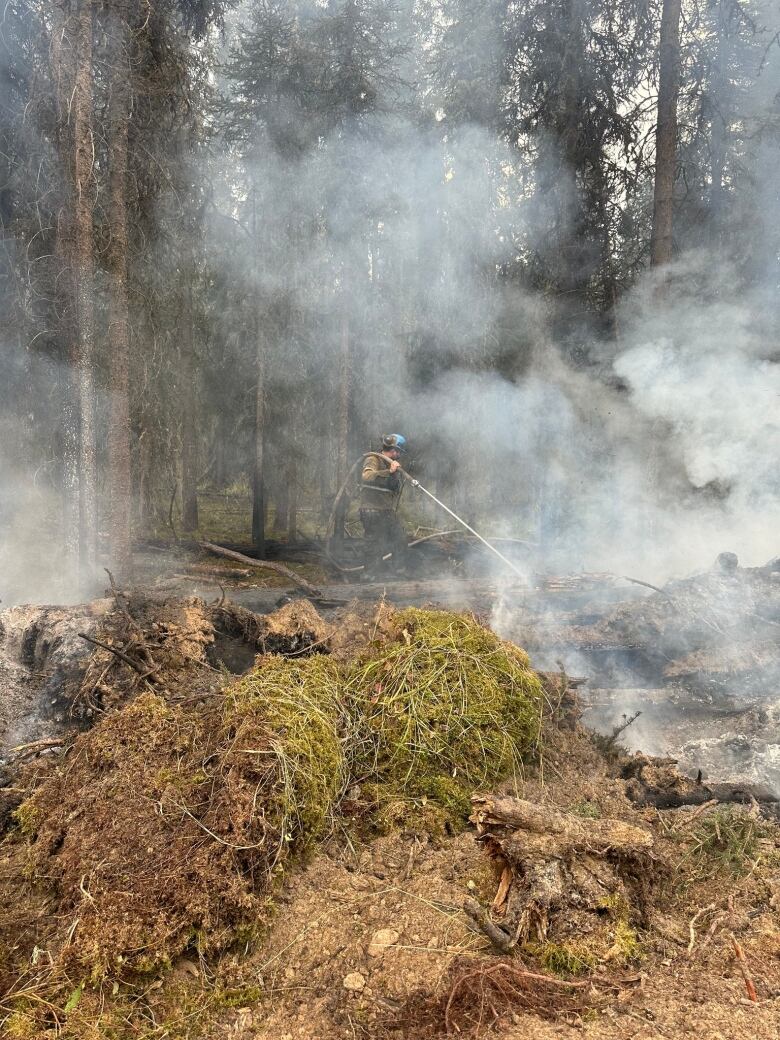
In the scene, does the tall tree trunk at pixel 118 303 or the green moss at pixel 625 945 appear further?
the tall tree trunk at pixel 118 303

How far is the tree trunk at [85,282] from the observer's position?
943 cm

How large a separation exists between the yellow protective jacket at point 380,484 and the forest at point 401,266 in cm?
327

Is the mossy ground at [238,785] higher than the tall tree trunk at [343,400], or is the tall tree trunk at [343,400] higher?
the tall tree trunk at [343,400]

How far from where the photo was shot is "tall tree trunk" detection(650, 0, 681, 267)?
11.9 meters

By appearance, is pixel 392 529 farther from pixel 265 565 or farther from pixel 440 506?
pixel 265 565

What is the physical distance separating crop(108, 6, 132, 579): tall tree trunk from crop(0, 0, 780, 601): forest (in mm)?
41

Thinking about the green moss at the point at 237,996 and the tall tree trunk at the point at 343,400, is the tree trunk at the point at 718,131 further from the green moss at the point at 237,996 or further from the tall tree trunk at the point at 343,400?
the green moss at the point at 237,996

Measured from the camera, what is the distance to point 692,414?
12.6 meters

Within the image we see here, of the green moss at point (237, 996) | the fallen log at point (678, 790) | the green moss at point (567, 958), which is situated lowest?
the fallen log at point (678, 790)

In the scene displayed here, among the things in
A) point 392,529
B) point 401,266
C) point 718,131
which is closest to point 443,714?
point 392,529

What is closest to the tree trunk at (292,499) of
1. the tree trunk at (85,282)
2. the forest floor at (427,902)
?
the tree trunk at (85,282)

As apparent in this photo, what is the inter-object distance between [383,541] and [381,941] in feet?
30.7

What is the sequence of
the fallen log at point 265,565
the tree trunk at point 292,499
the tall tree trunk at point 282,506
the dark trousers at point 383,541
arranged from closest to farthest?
the fallen log at point 265,565 → the dark trousers at point 383,541 → the tree trunk at point 292,499 → the tall tree trunk at point 282,506

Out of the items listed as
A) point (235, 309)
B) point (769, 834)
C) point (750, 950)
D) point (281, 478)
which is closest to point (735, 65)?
point (235, 309)
